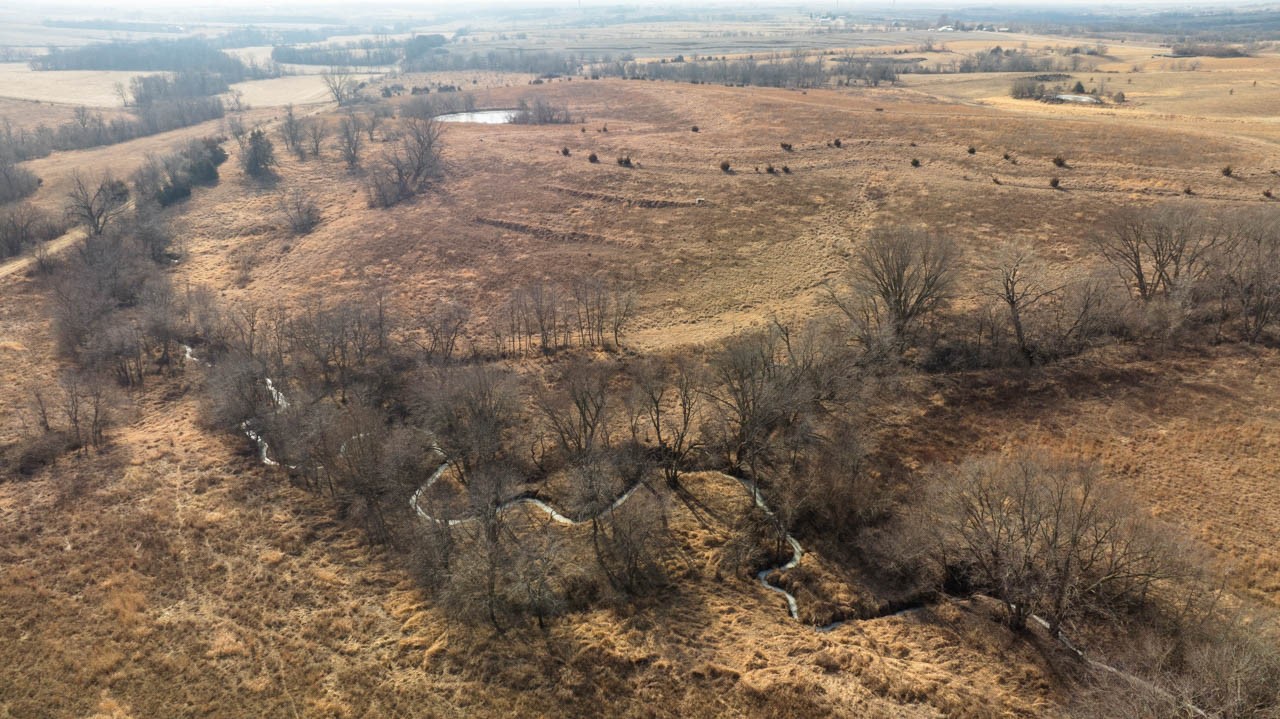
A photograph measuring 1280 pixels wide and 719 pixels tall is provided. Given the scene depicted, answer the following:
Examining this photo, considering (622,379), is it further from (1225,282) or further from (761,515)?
(1225,282)

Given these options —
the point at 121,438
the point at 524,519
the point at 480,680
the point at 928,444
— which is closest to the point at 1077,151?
the point at 928,444

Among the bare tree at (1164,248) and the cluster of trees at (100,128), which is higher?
the cluster of trees at (100,128)

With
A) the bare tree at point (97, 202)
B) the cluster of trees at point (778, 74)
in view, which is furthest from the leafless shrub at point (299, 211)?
the cluster of trees at point (778, 74)

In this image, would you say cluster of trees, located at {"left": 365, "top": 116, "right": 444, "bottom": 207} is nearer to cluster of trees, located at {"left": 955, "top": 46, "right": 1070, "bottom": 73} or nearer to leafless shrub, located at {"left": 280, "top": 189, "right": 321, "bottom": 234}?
leafless shrub, located at {"left": 280, "top": 189, "right": 321, "bottom": 234}

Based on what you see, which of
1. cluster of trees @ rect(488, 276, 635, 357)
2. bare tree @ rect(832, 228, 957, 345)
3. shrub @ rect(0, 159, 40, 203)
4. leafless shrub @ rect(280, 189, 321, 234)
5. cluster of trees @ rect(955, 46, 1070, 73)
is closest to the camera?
bare tree @ rect(832, 228, 957, 345)

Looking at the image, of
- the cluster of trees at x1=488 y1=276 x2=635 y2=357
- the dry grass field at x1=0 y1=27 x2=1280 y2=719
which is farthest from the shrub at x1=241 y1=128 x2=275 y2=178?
the cluster of trees at x1=488 y1=276 x2=635 y2=357

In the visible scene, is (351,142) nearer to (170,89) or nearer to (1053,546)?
(1053,546)

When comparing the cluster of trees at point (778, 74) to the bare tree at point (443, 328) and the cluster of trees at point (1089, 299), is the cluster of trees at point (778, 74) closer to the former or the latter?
the cluster of trees at point (1089, 299)
